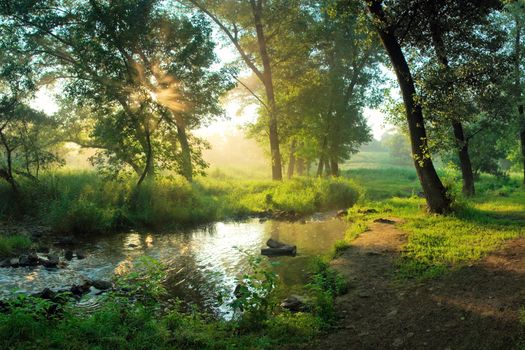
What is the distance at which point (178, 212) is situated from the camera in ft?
62.6

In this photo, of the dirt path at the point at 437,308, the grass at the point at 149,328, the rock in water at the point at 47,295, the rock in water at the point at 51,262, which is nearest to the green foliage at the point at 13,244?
the rock in water at the point at 51,262

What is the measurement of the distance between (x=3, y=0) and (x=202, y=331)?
67.2 feet

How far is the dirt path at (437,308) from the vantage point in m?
5.99

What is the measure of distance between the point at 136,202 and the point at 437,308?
14.9 meters

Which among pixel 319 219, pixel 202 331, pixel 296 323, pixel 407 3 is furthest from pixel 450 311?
pixel 319 219

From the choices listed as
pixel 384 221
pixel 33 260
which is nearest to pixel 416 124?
pixel 384 221

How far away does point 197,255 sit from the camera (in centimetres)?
1283

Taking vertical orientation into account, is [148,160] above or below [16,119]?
below

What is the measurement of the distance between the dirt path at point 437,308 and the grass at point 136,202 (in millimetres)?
10650

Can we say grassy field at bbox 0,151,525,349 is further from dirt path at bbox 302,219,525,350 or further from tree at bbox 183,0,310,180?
tree at bbox 183,0,310,180

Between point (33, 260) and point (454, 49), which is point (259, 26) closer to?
point (454, 49)

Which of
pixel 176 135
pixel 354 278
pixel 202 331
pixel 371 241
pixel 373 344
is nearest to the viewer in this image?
pixel 373 344

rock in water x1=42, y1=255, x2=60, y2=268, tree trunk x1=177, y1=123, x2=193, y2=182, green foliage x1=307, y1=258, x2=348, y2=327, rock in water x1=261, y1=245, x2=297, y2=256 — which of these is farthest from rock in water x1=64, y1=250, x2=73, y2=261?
tree trunk x1=177, y1=123, x2=193, y2=182

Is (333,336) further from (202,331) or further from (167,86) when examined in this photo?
(167,86)
